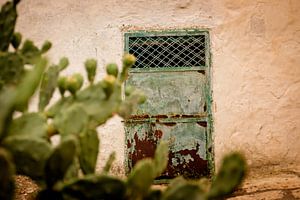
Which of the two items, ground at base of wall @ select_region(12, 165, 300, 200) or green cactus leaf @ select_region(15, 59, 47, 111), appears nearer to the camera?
green cactus leaf @ select_region(15, 59, 47, 111)

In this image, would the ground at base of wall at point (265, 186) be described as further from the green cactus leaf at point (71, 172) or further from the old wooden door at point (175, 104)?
the green cactus leaf at point (71, 172)

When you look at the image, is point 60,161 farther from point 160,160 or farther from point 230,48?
point 230,48

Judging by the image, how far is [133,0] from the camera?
354cm

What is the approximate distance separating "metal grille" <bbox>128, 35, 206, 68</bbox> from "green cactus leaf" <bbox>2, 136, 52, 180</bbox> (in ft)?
8.09

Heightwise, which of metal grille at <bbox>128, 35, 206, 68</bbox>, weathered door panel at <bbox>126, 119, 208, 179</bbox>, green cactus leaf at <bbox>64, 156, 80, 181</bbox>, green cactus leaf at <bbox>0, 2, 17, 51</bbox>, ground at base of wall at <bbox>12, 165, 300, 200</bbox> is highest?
metal grille at <bbox>128, 35, 206, 68</bbox>

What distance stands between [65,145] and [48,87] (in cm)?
43

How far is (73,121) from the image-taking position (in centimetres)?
118

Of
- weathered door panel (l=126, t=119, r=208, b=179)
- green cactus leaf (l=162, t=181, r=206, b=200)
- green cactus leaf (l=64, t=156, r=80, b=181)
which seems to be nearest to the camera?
green cactus leaf (l=162, t=181, r=206, b=200)

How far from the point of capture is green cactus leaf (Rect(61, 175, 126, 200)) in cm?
101

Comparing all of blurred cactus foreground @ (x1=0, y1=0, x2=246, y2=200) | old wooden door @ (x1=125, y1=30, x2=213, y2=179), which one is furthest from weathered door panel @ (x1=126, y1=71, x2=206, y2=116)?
blurred cactus foreground @ (x1=0, y1=0, x2=246, y2=200)

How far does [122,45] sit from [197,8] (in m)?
0.79

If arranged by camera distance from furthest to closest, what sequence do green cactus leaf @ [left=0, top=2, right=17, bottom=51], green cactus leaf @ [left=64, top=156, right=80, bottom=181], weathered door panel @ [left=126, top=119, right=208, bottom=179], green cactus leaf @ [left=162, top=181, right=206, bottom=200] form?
weathered door panel @ [left=126, top=119, right=208, bottom=179] → green cactus leaf @ [left=0, top=2, right=17, bottom=51] → green cactus leaf @ [left=64, top=156, right=80, bottom=181] → green cactus leaf @ [left=162, top=181, right=206, bottom=200]

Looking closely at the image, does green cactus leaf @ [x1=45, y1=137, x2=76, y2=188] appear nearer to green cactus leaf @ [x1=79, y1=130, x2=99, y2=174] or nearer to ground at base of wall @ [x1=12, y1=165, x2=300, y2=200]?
green cactus leaf @ [x1=79, y1=130, x2=99, y2=174]

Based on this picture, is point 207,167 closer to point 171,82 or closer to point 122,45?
point 171,82
